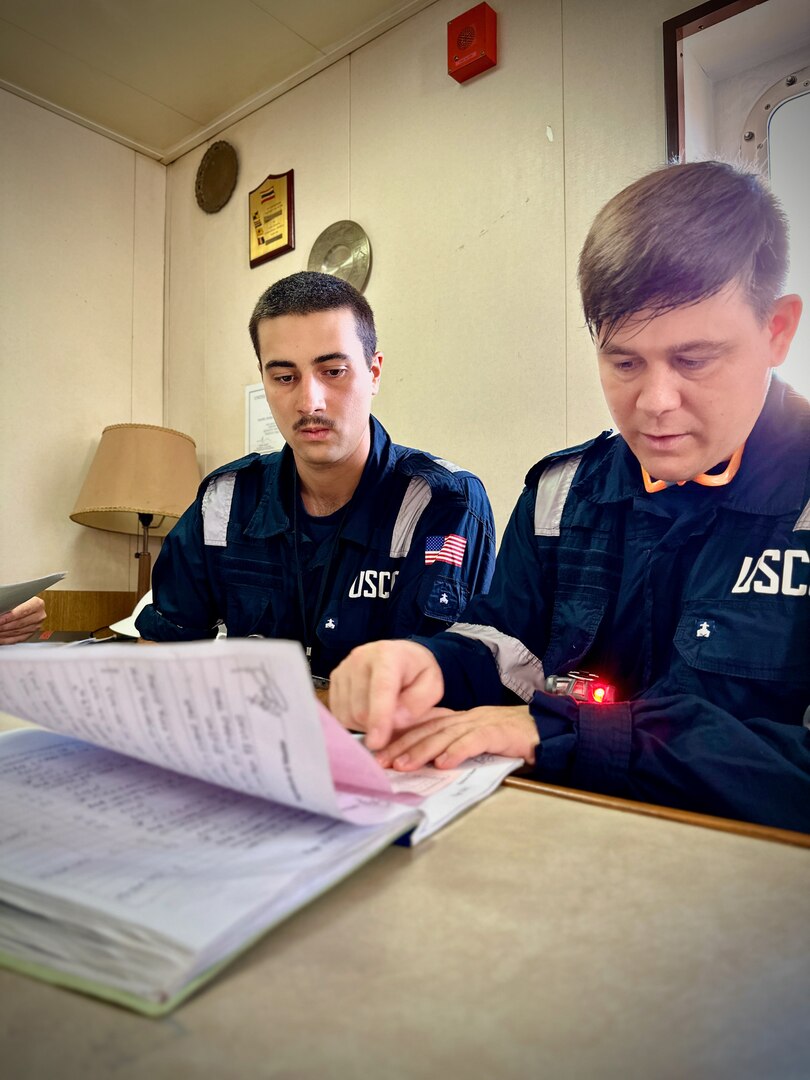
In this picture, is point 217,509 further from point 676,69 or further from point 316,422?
point 676,69

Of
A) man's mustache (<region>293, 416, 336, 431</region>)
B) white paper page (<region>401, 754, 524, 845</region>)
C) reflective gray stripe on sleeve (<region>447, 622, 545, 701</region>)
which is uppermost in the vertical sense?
man's mustache (<region>293, 416, 336, 431</region>)

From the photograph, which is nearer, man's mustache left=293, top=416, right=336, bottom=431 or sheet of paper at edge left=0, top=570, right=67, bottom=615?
sheet of paper at edge left=0, top=570, right=67, bottom=615

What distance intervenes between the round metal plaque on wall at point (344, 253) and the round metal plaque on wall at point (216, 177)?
0.67 m

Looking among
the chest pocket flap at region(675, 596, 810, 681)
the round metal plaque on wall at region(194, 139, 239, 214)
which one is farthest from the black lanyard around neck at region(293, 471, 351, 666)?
the round metal plaque on wall at region(194, 139, 239, 214)

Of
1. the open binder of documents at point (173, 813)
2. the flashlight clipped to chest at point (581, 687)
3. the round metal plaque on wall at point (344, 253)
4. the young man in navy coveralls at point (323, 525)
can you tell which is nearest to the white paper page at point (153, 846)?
the open binder of documents at point (173, 813)

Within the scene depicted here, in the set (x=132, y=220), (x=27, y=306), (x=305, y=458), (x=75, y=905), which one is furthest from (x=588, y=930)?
(x=132, y=220)

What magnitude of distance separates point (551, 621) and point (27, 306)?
9.28 ft

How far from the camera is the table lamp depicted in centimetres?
290

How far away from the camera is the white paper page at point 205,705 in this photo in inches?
16.1

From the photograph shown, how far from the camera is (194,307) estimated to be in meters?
3.38

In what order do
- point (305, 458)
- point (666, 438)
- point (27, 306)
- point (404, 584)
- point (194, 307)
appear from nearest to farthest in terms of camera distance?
point (666, 438), point (404, 584), point (305, 458), point (27, 306), point (194, 307)

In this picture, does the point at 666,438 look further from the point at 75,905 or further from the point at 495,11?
the point at 495,11

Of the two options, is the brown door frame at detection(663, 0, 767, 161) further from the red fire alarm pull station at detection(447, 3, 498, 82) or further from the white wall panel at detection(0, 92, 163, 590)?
the white wall panel at detection(0, 92, 163, 590)

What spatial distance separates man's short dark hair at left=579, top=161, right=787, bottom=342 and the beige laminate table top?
0.73 meters
